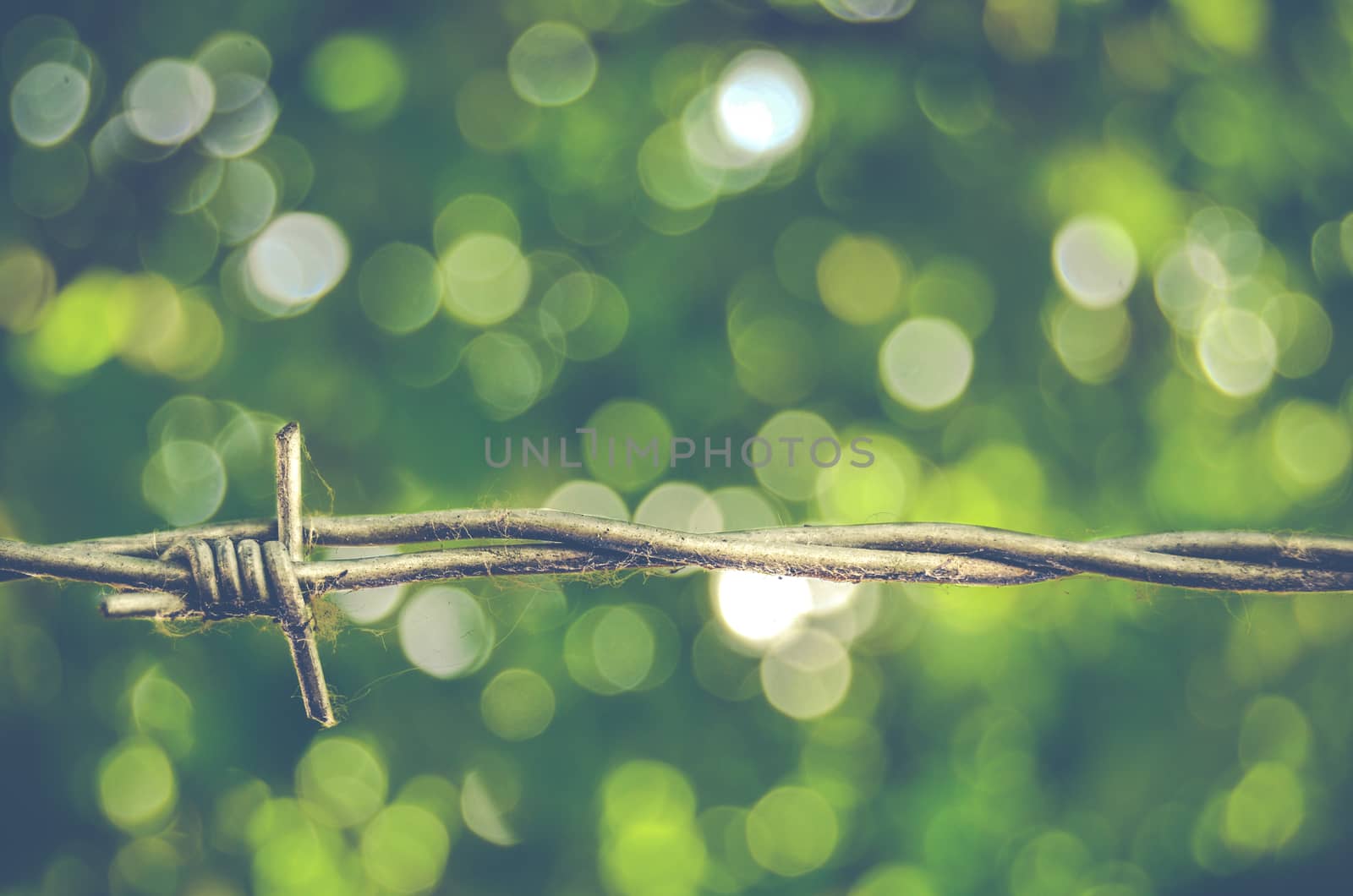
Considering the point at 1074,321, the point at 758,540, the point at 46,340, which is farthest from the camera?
the point at 1074,321

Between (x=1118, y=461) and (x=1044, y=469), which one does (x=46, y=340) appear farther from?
(x=1118, y=461)

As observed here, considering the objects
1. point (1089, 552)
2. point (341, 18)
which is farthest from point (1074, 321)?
point (341, 18)

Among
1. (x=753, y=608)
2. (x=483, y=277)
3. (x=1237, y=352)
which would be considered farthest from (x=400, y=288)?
(x=1237, y=352)

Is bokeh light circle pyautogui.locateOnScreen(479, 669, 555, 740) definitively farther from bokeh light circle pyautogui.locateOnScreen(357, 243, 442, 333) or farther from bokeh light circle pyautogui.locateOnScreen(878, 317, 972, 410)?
bokeh light circle pyautogui.locateOnScreen(878, 317, 972, 410)

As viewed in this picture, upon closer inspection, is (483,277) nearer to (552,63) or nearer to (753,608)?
(552,63)

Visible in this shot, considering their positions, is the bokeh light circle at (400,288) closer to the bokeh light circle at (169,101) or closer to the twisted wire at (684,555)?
the bokeh light circle at (169,101)
